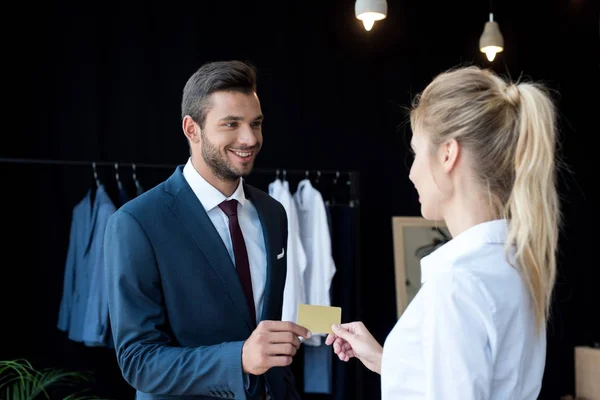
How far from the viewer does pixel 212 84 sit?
7.82 feet

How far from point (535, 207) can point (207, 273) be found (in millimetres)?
1023

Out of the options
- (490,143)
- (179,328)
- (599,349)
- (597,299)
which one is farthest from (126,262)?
(597,299)

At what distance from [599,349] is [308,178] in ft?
9.49

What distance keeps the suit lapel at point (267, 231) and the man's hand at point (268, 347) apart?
283 millimetres

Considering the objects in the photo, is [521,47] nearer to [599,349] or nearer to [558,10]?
[558,10]

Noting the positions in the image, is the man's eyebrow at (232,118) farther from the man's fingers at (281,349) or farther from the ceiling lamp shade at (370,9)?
the ceiling lamp shade at (370,9)

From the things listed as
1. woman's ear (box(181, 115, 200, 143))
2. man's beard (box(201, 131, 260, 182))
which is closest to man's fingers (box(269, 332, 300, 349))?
man's beard (box(201, 131, 260, 182))

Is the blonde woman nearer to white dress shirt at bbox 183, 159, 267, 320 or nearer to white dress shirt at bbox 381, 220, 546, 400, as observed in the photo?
white dress shirt at bbox 381, 220, 546, 400

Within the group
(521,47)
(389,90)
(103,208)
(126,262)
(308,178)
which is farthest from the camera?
(521,47)

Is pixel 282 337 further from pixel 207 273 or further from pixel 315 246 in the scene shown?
pixel 315 246

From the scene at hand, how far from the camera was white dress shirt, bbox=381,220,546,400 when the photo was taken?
1.29 m

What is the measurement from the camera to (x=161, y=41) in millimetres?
5199

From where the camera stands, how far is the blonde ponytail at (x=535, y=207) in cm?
139

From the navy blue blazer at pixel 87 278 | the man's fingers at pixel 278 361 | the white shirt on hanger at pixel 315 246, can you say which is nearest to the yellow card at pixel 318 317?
the man's fingers at pixel 278 361
